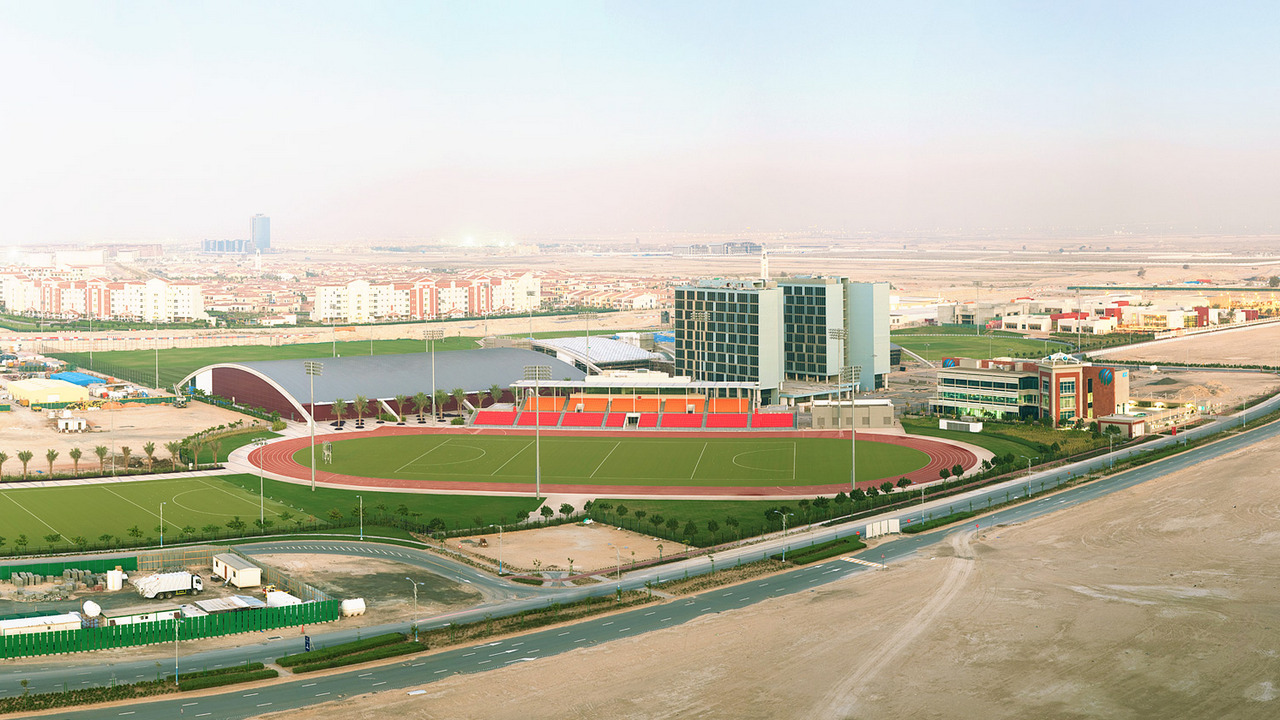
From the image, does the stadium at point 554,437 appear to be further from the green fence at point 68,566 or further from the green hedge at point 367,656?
the green hedge at point 367,656

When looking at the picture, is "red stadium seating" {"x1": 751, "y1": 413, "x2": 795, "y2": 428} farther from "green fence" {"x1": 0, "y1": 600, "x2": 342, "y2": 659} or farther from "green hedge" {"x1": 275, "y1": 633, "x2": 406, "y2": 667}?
"green hedge" {"x1": 275, "y1": 633, "x2": 406, "y2": 667}

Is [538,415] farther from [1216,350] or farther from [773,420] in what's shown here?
[1216,350]

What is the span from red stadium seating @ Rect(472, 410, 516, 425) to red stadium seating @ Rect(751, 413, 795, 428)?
1929 cm

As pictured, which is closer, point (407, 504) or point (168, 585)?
point (168, 585)

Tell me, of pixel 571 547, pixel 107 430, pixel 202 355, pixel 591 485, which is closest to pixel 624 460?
pixel 591 485

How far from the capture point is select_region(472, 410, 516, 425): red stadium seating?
9650cm

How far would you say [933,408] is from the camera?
10181 centimetres

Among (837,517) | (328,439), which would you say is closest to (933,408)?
(837,517)

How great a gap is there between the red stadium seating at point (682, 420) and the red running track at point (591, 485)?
1.63m

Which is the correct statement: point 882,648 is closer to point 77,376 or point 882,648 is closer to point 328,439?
point 328,439

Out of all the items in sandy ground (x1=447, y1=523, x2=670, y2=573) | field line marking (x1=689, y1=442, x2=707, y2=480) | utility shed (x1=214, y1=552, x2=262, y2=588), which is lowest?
sandy ground (x1=447, y1=523, x2=670, y2=573)

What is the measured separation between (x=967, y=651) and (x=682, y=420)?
5447 cm

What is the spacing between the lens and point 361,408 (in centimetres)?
9688

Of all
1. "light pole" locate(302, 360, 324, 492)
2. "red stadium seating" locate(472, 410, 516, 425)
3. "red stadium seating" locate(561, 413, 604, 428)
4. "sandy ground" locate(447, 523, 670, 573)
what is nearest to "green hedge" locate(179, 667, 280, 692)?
"sandy ground" locate(447, 523, 670, 573)
